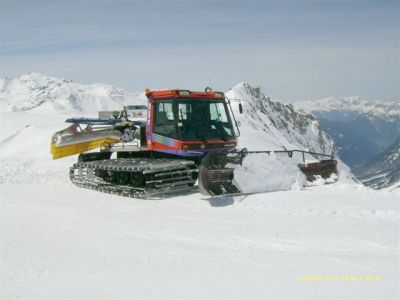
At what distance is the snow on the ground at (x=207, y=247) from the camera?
5.37 meters

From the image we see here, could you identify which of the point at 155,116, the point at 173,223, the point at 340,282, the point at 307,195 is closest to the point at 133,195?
the point at 155,116

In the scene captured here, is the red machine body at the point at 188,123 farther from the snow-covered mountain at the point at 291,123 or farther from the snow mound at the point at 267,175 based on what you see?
the snow-covered mountain at the point at 291,123

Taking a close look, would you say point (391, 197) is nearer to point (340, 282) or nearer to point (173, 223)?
point (173, 223)

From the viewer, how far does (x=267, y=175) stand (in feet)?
39.3

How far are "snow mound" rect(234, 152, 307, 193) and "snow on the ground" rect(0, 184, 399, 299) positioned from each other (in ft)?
2.07

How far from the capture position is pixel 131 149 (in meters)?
14.4

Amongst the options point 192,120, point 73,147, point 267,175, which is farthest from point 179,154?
point 73,147

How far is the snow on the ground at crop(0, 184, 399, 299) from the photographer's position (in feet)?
17.6

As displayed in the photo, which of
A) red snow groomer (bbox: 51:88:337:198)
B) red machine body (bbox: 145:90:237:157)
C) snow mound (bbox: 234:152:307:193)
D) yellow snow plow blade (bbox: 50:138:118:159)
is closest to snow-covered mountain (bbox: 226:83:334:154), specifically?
yellow snow plow blade (bbox: 50:138:118:159)

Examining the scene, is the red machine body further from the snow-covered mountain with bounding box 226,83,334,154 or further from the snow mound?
the snow-covered mountain with bounding box 226,83,334,154

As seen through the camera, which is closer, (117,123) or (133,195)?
(133,195)

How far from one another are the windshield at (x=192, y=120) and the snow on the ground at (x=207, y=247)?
1.81 meters

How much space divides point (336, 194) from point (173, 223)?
3902 mm

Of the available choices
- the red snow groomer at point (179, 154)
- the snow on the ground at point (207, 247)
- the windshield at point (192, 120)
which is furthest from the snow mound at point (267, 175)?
the windshield at point (192, 120)
